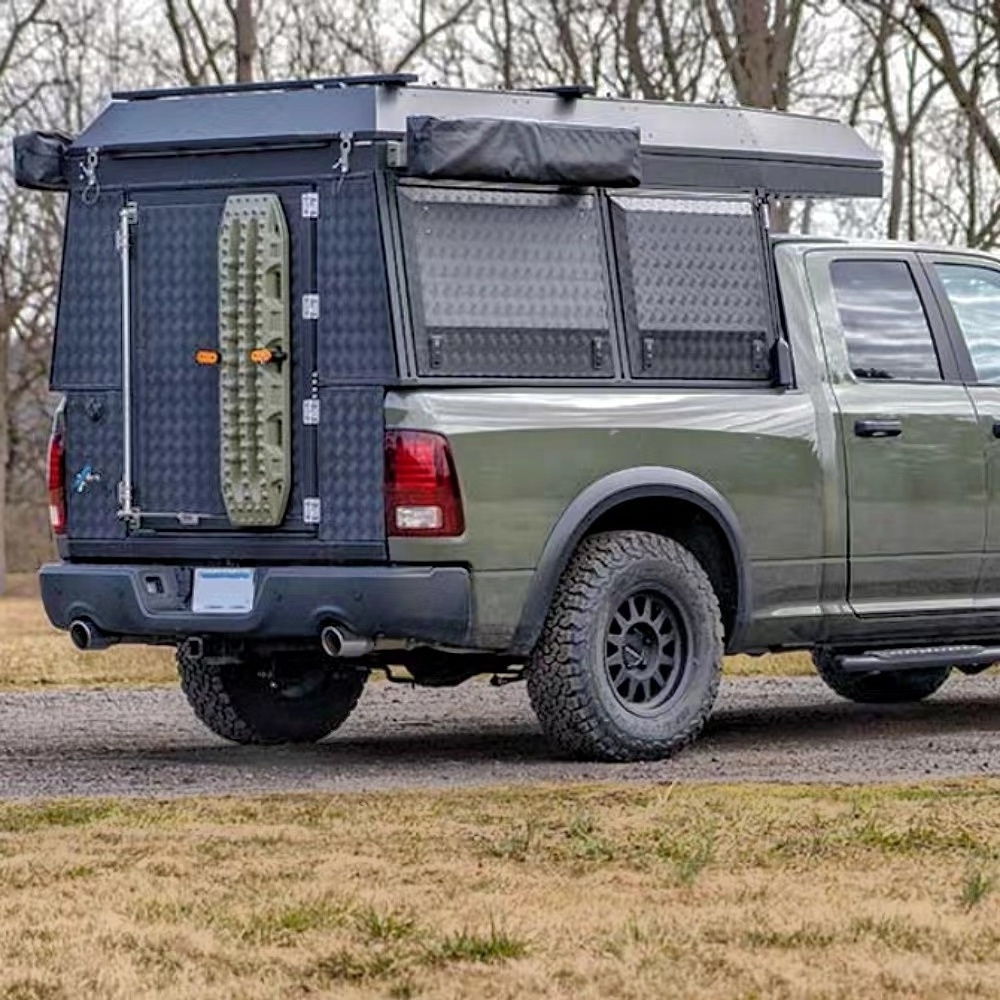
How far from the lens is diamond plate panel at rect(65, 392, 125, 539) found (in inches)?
402

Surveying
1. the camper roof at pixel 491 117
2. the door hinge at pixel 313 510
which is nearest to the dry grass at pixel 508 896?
the door hinge at pixel 313 510

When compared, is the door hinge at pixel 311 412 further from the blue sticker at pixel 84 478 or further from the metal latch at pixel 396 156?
the blue sticker at pixel 84 478

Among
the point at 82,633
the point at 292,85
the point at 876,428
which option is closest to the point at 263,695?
the point at 82,633

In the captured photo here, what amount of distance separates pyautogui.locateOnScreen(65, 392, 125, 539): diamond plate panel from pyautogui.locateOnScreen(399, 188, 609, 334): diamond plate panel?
1397 mm

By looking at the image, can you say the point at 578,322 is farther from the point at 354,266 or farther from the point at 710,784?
the point at 710,784

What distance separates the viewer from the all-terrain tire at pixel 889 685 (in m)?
12.7

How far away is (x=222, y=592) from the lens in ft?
32.1

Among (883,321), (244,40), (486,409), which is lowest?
(486,409)

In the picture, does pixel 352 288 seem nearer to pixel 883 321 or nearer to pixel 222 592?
pixel 222 592

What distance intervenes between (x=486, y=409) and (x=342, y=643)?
3.08ft

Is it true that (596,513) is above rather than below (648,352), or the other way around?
below

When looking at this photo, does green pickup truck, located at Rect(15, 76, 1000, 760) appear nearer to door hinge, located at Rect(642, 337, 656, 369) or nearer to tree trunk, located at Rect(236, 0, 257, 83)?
door hinge, located at Rect(642, 337, 656, 369)

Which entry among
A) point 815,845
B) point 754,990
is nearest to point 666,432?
point 815,845

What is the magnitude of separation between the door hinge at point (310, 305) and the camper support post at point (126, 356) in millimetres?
796
